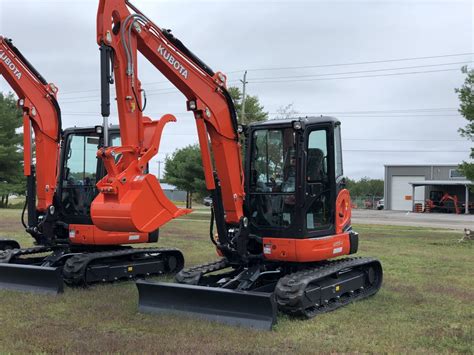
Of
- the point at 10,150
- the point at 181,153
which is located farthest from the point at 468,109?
the point at 10,150

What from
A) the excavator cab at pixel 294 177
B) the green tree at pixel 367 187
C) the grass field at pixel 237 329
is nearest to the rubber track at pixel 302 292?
the grass field at pixel 237 329

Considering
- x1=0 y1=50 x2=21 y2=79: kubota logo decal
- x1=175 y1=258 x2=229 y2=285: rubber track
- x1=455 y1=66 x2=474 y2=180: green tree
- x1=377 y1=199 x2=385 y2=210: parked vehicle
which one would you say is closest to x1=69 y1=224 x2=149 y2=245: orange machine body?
x1=175 y1=258 x2=229 y2=285: rubber track

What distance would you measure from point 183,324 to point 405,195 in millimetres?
56884

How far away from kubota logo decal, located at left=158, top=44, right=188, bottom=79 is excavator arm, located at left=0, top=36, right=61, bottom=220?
3.37 meters

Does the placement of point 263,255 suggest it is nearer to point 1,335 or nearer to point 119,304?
point 119,304

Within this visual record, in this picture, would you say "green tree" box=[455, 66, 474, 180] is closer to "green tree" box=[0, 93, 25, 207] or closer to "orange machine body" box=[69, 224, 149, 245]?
"orange machine body" box=[69, 224, 149, 245]

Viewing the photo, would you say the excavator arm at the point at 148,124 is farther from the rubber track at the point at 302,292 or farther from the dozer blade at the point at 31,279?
the dozer blade at the point at 31,279

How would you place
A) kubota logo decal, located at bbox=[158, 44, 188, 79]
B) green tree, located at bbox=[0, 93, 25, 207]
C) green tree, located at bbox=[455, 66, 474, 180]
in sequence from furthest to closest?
1. green tree, located at bbox=[0, 93, 25, 207]
2. green tree, located at bbox=[455, 66, 474, 180]
3. kubota logo decal, located at bbox=[158, 44, 188, 79]

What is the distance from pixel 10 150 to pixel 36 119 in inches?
1323

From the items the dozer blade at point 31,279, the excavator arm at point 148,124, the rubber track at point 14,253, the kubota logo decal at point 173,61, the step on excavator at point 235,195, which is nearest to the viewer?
the excavator arm at point 148,124

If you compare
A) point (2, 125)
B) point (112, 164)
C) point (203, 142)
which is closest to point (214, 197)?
point (203, 142)

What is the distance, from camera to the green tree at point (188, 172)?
109 ft

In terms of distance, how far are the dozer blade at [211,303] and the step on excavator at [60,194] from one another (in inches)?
83.3

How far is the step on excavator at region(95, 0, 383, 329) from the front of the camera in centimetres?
690
